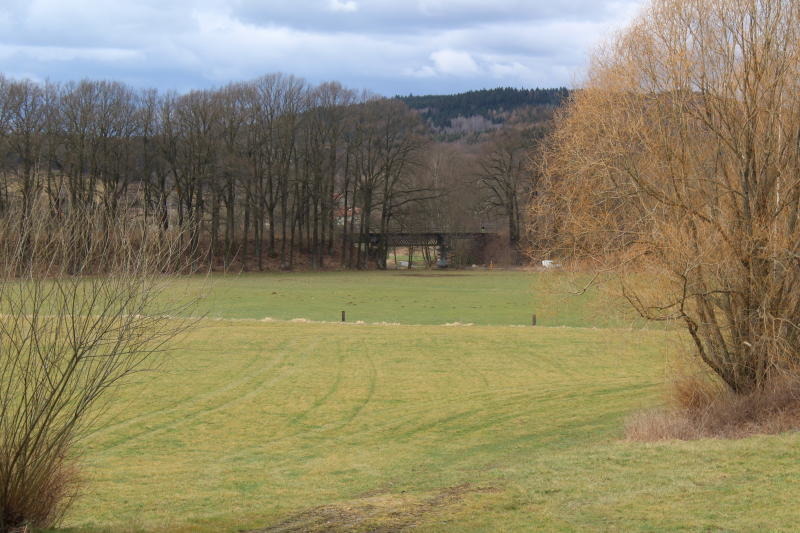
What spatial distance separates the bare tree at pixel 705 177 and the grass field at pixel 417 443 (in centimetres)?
133

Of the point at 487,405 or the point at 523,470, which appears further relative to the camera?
the point at 487,405

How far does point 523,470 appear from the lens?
1176 cm

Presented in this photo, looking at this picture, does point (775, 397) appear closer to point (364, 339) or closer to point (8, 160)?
point (364, 339)

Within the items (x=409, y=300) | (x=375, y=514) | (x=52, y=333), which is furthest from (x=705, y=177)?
(x=409, y=300)

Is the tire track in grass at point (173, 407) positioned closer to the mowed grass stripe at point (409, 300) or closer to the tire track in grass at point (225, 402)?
the tire track in grass at point (225, 402)

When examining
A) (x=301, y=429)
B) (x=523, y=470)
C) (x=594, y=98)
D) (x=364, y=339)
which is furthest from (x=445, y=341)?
(x=523, y=470)

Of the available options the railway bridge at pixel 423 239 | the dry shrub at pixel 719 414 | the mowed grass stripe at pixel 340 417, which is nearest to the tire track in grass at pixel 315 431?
the mowed grass stripe at pixel 340 417

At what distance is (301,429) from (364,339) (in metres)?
12.6

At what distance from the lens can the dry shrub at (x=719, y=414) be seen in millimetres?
13875

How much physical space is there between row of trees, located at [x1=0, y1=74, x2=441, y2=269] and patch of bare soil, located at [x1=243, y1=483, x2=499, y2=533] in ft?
187

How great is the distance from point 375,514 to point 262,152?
7304 centimetres

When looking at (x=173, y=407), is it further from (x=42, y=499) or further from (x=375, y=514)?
(x=375, y=514)

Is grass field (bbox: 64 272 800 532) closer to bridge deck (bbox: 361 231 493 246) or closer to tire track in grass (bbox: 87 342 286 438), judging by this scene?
tire track in grass (bbox: 87 342 286 438)

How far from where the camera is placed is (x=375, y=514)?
9.29m
